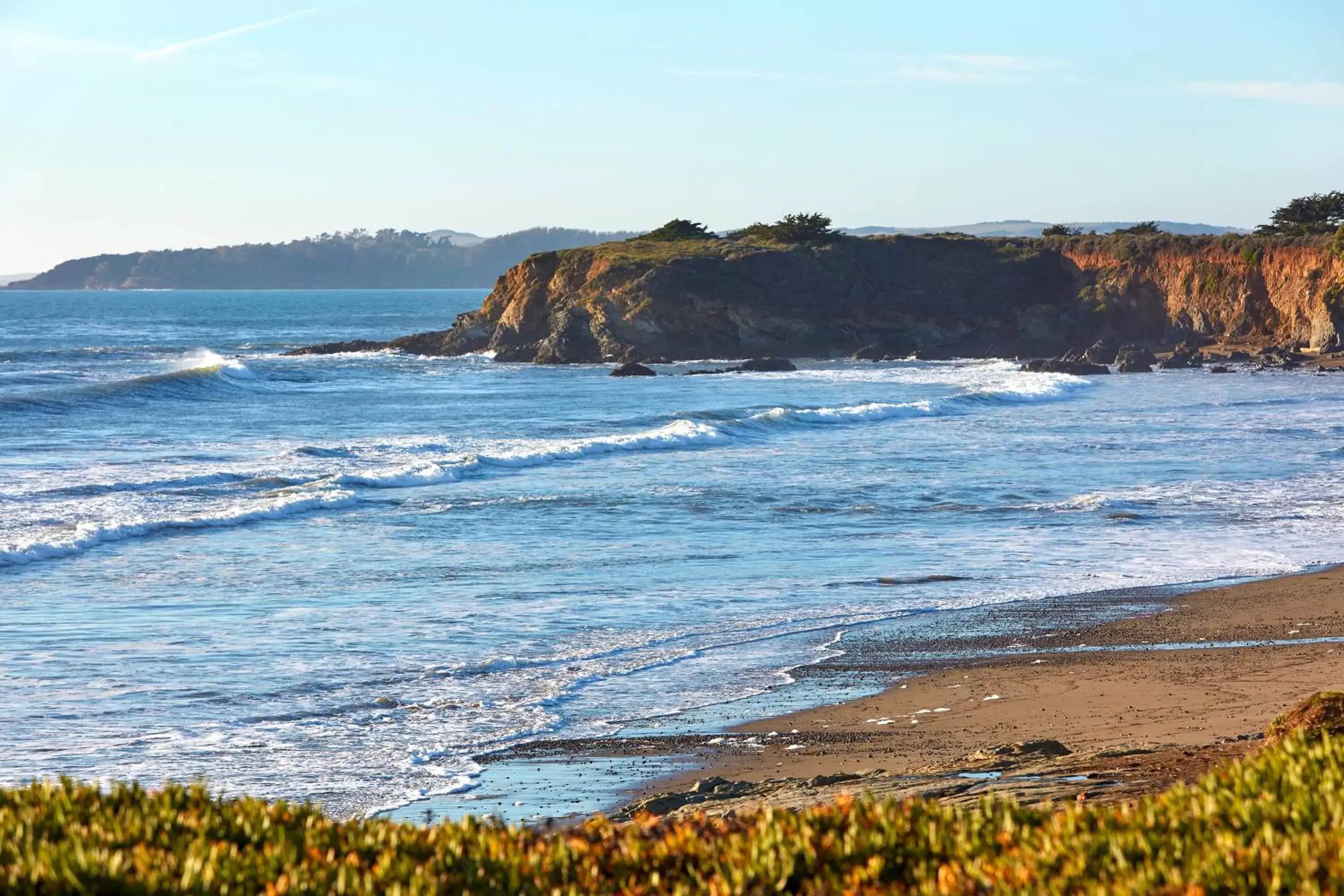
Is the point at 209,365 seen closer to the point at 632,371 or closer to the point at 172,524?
the point at 632,371

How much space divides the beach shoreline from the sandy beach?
23mm

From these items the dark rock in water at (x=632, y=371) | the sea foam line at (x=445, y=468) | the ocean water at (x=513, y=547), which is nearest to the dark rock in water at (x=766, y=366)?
the dark rock in water at (x=632, y=371)

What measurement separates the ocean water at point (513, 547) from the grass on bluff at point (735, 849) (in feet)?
14.0

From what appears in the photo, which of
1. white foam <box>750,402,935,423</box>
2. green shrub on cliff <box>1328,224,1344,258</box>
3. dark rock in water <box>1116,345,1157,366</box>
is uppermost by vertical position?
green shrub on cliff <box>1328,224,1344,258</box>

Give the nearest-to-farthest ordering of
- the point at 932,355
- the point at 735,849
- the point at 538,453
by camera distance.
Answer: the point at 735,849 < the point at 538,453 < the point at 932,355

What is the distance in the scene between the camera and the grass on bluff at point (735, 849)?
14.1 feet

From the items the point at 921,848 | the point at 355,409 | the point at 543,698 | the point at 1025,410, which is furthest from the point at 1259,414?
the point at 921,848

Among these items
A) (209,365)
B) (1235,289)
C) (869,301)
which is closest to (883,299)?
(869,301)

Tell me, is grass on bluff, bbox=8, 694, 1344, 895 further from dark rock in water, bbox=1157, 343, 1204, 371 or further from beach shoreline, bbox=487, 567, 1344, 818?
dark rock in water, bbox=1157, 343, 1204, 371

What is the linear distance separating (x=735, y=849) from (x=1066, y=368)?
59.2 meters

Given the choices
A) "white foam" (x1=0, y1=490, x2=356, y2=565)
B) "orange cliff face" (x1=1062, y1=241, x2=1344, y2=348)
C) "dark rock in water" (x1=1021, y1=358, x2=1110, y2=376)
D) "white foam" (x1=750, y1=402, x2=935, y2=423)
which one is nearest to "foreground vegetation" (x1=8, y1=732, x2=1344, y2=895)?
"white foam" (x1=0, y1=490, x2=356, y2=565)

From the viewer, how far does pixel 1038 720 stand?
10.8 meters

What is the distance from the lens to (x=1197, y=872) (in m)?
4.21

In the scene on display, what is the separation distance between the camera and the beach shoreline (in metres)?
8.47
